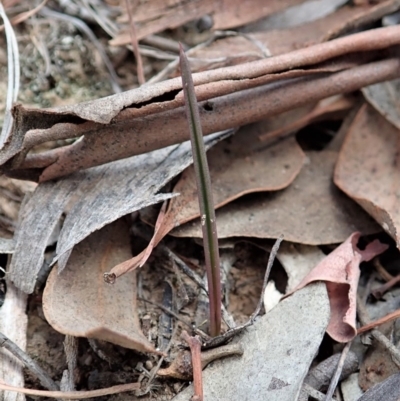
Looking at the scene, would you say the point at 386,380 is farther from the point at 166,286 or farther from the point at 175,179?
the point at 175,179

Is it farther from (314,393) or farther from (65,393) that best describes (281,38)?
(65,393)

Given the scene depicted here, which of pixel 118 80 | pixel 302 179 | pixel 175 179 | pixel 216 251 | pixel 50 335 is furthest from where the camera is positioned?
pixel 118 80

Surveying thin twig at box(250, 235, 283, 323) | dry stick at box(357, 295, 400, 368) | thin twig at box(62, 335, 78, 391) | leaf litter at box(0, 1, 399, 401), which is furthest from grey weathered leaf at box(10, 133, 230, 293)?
dry stick at box(357, 295, 400, 368)

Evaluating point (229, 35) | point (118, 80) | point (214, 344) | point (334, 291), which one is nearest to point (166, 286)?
point (214, 344)

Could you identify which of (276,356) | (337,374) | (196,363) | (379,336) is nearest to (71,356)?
(196,363)

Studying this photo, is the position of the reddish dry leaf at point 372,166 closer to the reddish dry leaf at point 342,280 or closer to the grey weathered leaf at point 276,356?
the reddish dry leaf at point 342,280

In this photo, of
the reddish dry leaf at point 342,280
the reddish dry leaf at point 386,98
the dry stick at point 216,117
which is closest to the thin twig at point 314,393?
the reddish dry leaf at point 342,280
